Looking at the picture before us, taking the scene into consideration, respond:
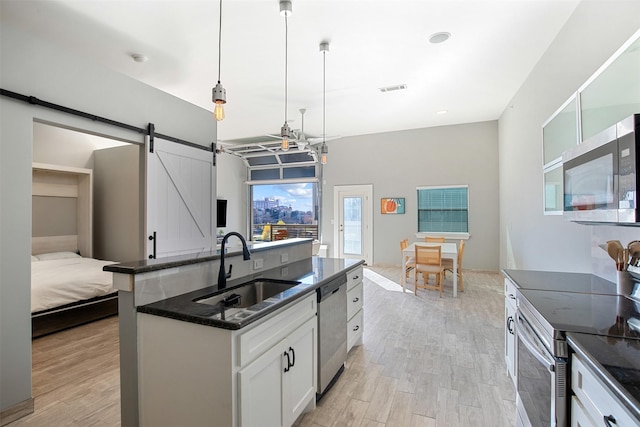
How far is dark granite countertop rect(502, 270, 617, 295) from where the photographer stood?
183 centimetres

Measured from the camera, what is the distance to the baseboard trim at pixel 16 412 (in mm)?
1938

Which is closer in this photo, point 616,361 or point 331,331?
point 616,361

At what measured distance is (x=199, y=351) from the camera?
133cm

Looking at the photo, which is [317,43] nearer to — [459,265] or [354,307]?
[354,307]

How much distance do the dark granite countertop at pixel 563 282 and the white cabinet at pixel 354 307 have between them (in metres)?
1.25

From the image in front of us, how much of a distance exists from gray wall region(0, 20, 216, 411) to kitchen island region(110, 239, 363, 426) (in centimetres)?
117

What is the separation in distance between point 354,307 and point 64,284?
3.41 metres

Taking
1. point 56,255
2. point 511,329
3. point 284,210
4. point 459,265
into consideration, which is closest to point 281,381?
point 511,329

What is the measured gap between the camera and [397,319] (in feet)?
12.3

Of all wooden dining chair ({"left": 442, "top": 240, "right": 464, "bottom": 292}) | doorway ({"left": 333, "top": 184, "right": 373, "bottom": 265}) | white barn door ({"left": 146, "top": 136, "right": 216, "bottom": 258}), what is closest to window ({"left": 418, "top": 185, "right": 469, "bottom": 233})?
doorway ({"left": 333, "top": 184, "right": 373, "bottom": 265})

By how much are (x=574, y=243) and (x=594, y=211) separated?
144cm

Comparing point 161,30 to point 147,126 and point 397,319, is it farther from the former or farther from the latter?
point 397,319

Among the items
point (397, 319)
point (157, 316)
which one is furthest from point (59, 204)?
point (397, 319)

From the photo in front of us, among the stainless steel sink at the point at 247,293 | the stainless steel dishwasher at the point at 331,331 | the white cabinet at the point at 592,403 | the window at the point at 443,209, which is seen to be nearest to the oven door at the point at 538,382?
the white cabinet at the point at 592,403
